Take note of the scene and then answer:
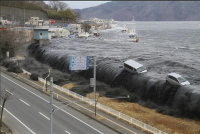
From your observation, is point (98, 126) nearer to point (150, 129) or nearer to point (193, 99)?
point (150, 129)

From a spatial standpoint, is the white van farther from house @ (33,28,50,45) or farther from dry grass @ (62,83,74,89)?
house @ (33,28,50,45)

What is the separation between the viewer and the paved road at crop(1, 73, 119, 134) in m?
27.8

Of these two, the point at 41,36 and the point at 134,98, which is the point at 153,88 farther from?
the point at 41,36

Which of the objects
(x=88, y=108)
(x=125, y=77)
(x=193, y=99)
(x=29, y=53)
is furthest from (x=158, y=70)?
(x=29, y=53)

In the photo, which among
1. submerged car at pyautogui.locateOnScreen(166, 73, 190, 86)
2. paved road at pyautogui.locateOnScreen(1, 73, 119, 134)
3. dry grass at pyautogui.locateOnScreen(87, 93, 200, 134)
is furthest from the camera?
submerged car at pyautogui.locateOnScreen(166, 73, 190, 86)

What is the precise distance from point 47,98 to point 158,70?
69.9 ft

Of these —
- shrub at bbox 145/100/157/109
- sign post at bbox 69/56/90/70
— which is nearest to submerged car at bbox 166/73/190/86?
shrub at bbox 145/100/157/109

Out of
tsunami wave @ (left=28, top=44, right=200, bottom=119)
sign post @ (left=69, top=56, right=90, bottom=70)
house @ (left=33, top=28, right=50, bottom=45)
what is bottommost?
tsunami wave @ (left=28, top=44, right=200, bottom=119)

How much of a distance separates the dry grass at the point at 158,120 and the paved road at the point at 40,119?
16.2ft

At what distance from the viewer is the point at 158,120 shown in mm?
30562

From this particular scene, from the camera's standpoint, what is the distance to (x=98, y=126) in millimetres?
28984

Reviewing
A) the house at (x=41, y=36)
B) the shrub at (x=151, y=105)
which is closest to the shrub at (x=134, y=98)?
the shrub at (x=151, y=105)

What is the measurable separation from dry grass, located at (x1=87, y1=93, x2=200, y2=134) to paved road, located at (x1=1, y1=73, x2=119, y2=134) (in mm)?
4952

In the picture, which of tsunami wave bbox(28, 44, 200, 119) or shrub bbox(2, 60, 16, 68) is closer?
tsunami wave bbox(28, 44, 200, 119)
